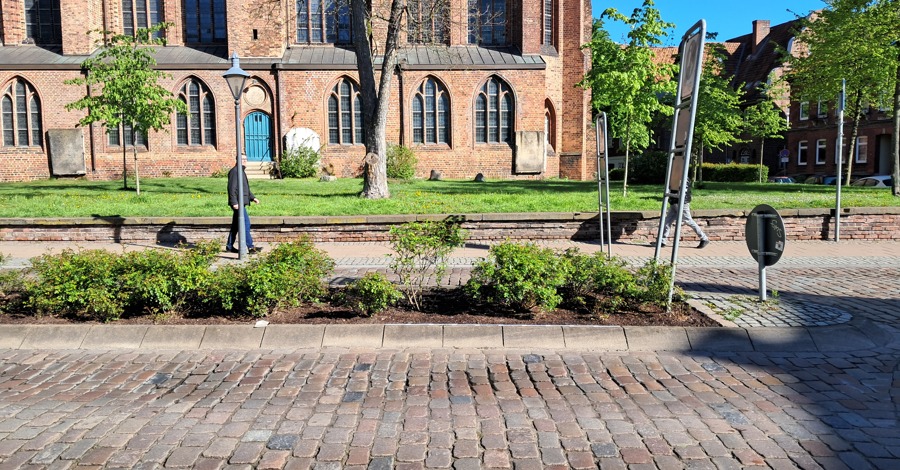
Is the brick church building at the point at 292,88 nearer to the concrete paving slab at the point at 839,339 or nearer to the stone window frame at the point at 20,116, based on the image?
the stone window frame at the point at 20,116

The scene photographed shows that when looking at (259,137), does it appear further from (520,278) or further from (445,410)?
(445,410)

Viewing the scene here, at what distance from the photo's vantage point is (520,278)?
6562 mm

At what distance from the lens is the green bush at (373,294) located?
663 centimetres

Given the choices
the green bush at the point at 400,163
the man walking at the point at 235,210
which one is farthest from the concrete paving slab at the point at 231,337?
the green bush at the point at 400,163

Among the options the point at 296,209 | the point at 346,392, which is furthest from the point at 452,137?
the point at 346,392

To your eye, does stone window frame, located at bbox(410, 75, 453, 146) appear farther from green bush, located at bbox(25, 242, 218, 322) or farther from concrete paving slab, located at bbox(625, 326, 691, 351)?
concrete paving slab, located at bbox(625, 326, 691, 351)

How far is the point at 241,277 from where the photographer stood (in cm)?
691

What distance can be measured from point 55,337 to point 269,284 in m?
2.10

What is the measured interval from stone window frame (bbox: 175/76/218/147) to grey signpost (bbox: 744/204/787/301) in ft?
87.2

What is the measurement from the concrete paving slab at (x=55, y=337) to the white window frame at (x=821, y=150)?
163ft

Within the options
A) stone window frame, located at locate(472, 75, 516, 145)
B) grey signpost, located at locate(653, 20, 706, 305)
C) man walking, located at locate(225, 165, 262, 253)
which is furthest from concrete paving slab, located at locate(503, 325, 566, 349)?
stone window frame, located at locate(472, 75, 516, 145)

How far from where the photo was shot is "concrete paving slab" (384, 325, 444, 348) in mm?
6270

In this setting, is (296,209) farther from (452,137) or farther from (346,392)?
(452,137)

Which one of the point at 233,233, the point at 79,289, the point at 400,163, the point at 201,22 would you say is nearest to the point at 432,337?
the point at 79,289
